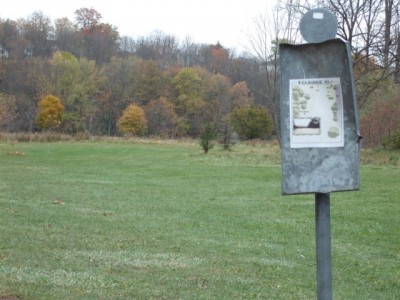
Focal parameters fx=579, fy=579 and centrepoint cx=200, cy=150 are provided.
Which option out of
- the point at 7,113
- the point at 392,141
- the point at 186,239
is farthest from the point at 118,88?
the point at 186,239

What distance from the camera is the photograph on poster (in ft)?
9.95

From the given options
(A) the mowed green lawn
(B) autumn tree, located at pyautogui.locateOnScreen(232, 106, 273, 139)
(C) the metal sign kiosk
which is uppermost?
(B) autumn tree, located at pyautogui.locateOnScreen(232, 106, 273, 139)

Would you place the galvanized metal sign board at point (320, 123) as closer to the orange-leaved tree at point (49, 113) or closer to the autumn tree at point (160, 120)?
the autumn tree at point (160, 120)

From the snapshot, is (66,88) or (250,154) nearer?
(250,154)

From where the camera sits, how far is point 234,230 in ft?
35.2

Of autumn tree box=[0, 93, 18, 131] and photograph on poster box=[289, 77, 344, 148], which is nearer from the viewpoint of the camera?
photograph on poster box=[289, 77, 344, 148]

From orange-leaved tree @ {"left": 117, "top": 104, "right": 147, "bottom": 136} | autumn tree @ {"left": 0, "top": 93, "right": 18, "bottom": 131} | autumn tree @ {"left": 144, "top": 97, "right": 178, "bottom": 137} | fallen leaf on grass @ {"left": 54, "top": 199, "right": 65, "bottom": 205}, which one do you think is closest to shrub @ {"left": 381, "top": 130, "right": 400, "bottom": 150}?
fallen leaf on grass @ {"left": 54, "top": 199, "right": 65, "bottom": 205}

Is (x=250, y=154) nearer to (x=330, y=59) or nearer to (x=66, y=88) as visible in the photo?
(x=330, y=59)

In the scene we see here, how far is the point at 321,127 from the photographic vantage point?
304 cm

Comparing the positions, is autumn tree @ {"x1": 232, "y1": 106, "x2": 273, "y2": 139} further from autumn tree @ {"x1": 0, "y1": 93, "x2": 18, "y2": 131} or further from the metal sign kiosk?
the metal sign kiosk

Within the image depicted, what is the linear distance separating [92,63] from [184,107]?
1581 cm

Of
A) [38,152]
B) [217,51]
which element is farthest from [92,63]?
[38,152]

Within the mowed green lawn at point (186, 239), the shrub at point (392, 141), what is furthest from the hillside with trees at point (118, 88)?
the mowed green lawn at point (186, 239)

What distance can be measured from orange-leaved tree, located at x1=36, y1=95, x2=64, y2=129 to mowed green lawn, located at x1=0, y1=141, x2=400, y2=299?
167 feet
